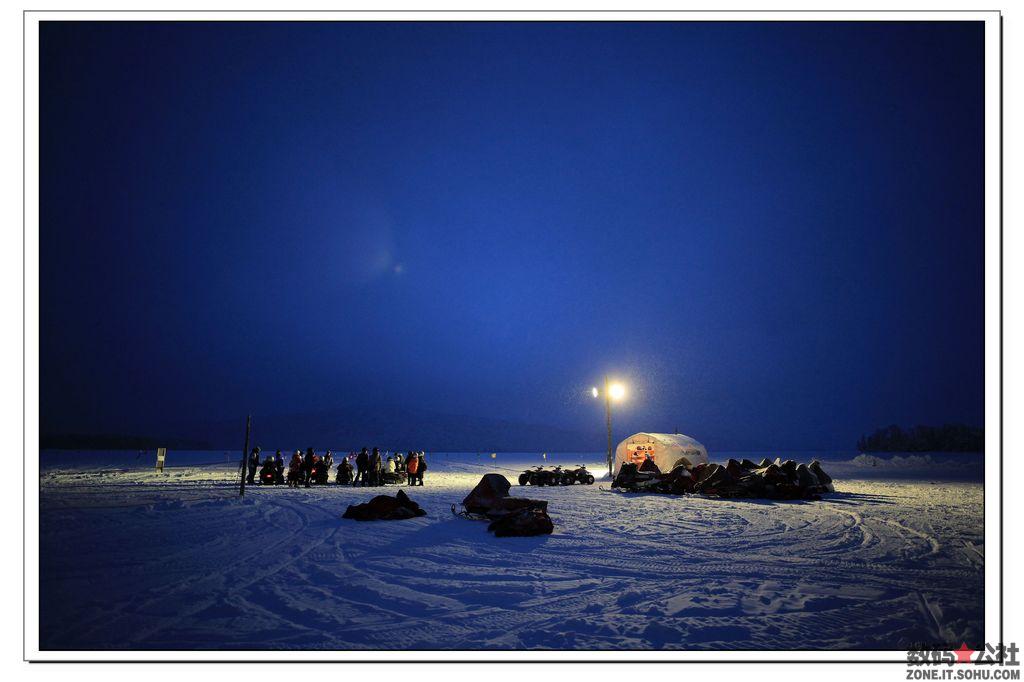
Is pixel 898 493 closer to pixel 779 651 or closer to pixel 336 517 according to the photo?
pixel 779 651

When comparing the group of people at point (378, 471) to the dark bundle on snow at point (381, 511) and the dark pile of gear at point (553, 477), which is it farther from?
the dark bundle on snow at point (381, 511)

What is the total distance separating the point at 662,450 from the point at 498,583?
856 inches

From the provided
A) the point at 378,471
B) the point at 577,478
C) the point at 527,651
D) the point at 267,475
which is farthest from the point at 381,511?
the point at 577,478

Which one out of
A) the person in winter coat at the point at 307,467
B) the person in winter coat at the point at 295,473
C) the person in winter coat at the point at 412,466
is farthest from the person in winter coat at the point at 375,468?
the person in winter coat at the point at 295,473

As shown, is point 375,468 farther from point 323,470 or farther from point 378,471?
point 323,470

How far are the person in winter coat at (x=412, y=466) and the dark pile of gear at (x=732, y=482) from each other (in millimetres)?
8448

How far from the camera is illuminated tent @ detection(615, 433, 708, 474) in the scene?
81.3 ft

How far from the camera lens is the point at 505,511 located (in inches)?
386

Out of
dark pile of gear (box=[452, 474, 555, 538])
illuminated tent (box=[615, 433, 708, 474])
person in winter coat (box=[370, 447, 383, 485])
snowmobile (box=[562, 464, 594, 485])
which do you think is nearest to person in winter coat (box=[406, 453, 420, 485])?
person in winter coat (box=[370, 447, 383, 485])

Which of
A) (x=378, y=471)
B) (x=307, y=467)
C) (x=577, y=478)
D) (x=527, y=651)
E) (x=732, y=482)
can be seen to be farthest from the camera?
(x=577, y=478)

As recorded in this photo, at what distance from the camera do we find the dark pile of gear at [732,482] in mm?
14766

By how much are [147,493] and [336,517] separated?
7.85 metres

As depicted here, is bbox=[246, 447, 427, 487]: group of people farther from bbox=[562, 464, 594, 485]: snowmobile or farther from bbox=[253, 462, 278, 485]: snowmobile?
bbox=[562, 464, 594, 485]: snowmobile
